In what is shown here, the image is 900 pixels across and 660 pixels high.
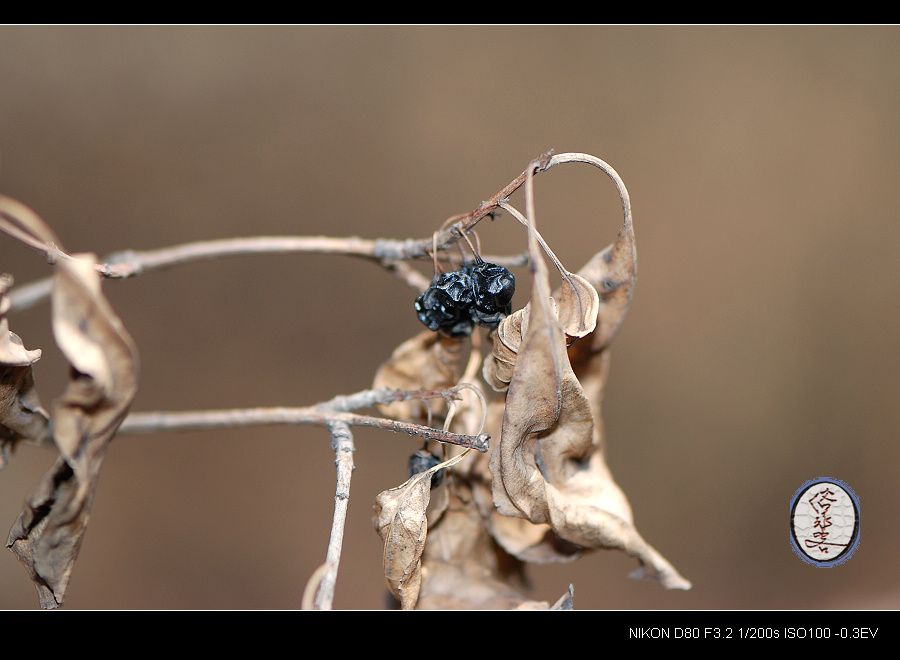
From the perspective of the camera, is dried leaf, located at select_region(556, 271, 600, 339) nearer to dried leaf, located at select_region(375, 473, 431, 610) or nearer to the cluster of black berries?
the cluster of black berries

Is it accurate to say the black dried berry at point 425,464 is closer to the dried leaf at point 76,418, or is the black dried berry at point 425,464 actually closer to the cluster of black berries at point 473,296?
the cluster of black berries at point 473,296

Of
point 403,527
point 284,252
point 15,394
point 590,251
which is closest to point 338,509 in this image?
point 403,527

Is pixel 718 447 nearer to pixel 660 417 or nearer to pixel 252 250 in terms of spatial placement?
pixel 660 417

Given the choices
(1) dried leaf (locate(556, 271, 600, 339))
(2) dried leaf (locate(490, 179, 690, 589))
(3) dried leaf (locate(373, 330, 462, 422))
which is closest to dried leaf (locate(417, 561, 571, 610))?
(2) dried leaf (locate(490, 179, 690, 589))

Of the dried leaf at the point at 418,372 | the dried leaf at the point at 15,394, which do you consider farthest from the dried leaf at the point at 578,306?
the dried leaf at the point at 15,394

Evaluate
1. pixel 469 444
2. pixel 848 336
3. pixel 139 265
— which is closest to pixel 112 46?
pixel 139 265

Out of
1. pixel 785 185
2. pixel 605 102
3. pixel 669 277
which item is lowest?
pixel 669 277
